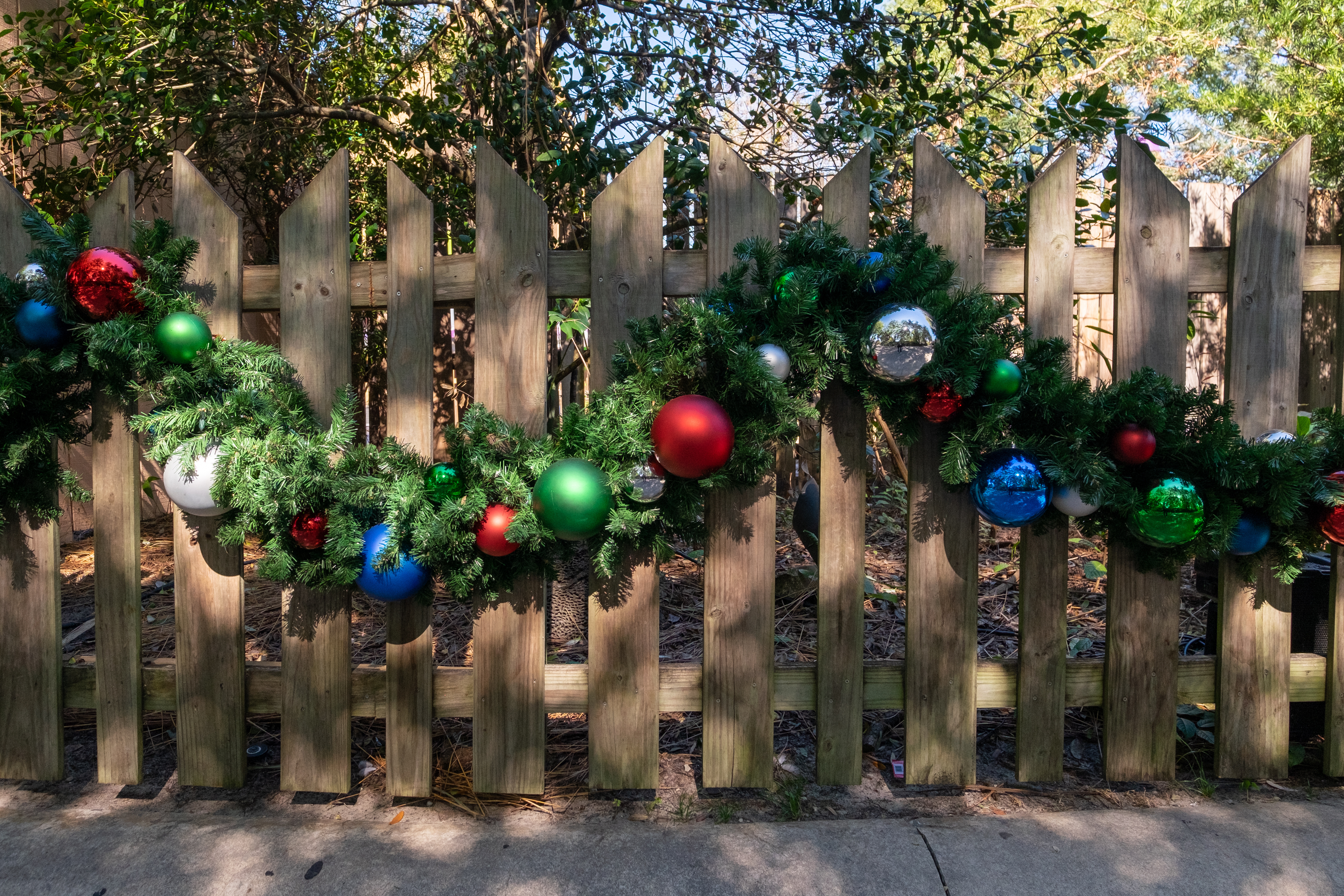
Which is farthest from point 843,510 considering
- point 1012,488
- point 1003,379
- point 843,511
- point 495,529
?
point 495,529

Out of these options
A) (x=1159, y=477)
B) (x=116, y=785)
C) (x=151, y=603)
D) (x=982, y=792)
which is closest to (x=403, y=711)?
(x=116, y=785)

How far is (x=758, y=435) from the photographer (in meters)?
2.25

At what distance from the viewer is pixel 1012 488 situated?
2193 mm

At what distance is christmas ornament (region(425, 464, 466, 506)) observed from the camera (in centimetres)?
225

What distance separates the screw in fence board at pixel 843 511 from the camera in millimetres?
2424

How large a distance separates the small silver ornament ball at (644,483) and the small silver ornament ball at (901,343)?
25.0 inches

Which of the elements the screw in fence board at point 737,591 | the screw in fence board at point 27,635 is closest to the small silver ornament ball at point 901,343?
the screw in fence board at point 737,591

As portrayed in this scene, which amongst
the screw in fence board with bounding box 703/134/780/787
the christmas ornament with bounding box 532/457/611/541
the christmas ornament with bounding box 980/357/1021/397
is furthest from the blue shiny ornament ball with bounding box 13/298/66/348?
the christmas ornament with bounding box 980/357/1021/397

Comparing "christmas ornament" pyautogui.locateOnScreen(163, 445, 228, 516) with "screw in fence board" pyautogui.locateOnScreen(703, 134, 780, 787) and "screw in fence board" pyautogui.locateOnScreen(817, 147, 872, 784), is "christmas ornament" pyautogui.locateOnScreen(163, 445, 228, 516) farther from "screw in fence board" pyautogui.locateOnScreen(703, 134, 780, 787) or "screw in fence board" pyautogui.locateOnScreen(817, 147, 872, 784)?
"screw in fence board" pyautogui.locateOnScreen(817, 147, 872, 784)

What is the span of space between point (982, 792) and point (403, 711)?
1.78 meters

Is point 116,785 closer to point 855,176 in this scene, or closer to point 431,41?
point 855,176

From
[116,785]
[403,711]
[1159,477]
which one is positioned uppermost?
[1159,477]

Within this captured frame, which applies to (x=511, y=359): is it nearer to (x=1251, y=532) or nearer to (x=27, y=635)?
(x=27, y=635)

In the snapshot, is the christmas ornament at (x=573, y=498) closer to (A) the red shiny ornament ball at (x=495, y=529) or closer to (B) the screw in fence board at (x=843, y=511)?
(A) the red shiny ornament ball at (x=495, y=529)
